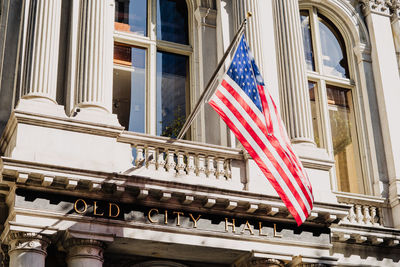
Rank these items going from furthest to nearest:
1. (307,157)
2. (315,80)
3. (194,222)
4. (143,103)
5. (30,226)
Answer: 1. (315,80)
2. (143,103)
3. (307,157)
4. (194,222)
5. (30,226)

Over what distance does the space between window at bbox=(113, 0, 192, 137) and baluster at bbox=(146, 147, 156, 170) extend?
2.16 meters

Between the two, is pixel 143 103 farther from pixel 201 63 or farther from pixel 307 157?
pixel 307 157

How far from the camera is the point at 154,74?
21.5 meters

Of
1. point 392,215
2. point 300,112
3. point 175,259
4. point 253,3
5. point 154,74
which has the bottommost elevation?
point 175,259

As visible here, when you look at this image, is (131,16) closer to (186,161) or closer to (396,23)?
(186,161)

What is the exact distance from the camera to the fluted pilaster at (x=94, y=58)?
18.2 meters

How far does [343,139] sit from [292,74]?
3695mm

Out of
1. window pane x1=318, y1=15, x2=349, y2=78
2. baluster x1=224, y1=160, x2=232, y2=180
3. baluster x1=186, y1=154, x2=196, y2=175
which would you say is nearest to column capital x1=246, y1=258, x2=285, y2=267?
baluster x1=224, y1=160, x2=232, y2=180

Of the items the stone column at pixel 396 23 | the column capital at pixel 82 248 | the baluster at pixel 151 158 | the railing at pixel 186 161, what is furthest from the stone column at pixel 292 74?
the column capital at pixel 82 248

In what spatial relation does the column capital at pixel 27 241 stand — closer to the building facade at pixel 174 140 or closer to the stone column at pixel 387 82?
the building facade at pixel 174 140

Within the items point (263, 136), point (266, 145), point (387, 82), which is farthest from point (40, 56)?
point (387, 82)

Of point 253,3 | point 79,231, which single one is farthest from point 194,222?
point 253,3

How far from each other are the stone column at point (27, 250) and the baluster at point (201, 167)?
413 cm

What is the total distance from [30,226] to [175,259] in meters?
3.86
